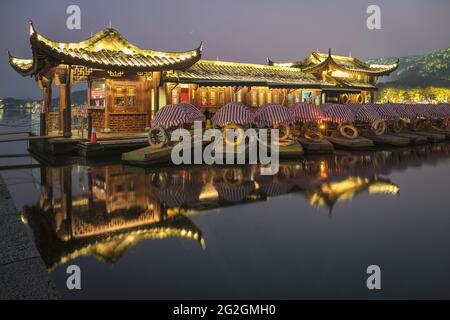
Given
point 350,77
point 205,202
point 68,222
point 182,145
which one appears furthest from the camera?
point 350,77

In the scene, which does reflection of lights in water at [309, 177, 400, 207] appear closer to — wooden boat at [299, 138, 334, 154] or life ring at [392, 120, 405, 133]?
wooden boat at [299, 138, 334, 154]

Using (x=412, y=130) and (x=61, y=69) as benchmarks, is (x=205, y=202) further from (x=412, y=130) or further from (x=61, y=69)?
(x=412, y=130)

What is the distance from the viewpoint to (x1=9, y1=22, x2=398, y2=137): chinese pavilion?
20.0 metres

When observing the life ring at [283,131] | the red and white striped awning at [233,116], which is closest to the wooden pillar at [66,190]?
the red and white striped awning at [233,116]

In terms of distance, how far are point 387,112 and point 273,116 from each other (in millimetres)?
12050

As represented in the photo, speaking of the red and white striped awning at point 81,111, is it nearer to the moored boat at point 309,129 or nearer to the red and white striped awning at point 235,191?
the moored boat at point 309,129

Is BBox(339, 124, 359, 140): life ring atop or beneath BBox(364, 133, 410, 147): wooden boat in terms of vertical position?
atop

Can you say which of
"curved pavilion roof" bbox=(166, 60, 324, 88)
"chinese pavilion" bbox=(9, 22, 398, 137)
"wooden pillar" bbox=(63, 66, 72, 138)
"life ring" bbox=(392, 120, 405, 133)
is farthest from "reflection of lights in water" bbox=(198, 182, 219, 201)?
"life ring" bbox=(392, 120, 405, 133)

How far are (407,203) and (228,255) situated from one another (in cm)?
609

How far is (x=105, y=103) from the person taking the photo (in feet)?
72.2

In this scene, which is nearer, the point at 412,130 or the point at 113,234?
the point at 113,234

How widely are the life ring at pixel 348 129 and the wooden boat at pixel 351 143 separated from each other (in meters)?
0.30

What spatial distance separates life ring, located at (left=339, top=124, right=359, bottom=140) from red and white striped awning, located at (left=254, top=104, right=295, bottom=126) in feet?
16.2
